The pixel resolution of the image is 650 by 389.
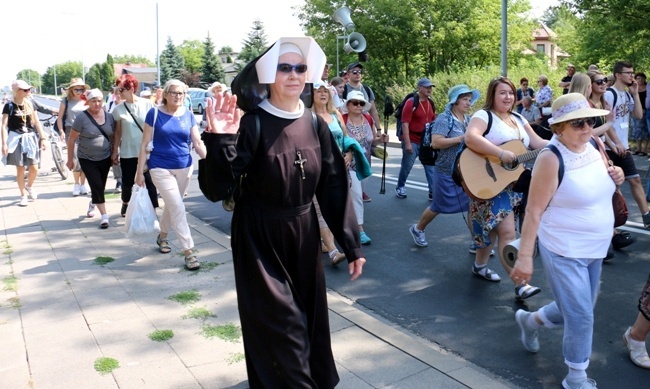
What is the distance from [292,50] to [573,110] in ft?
5.45

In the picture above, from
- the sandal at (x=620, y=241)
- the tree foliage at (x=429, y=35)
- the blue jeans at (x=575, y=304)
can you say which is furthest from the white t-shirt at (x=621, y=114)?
the tree foliage at (x=429, y=35)

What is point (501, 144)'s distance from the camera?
5.58 metres

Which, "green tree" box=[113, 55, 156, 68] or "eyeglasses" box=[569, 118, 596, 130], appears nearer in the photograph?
"eyeglasses" box=[569, 118, 596, 130]

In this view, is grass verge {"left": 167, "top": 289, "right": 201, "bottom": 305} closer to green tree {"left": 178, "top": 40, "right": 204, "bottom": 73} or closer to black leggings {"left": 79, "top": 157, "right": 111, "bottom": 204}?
black leggings {"left": 79, "top": 157, "right": 111, "bottom": 204}

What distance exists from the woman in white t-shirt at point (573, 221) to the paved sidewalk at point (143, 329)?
0.55 metres

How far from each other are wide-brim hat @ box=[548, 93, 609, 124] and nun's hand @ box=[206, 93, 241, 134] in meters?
1.85

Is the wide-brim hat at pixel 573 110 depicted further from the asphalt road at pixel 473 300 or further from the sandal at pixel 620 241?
the sandal at pixel 620 241

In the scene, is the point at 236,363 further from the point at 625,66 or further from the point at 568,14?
the point at 568,14

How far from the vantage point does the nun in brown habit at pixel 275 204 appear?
333cm

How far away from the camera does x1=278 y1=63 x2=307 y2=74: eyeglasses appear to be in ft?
11.0

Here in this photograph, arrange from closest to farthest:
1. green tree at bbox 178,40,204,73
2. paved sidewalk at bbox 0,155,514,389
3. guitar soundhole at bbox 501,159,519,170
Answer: paved sidewalk at bbox 0,155,514,389 < guitar soundhole at bbox 501,159,519,170 < green tree at bbox 178,40,204,73

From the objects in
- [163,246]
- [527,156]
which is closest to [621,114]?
[527,156]

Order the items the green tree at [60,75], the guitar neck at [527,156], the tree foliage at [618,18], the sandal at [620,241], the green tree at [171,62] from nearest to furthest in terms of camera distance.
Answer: the guitar neck at [527,156] < the sandal at [620,241] < the tree foliage at [618,18] < the green tree at [171,62] < the green tree at [60,75]

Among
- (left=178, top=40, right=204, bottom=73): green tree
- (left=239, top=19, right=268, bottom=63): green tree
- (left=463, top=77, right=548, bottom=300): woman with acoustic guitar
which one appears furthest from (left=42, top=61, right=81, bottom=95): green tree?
(left=463, top=77, right=548, bottom=300): woman with acoustic guitar
